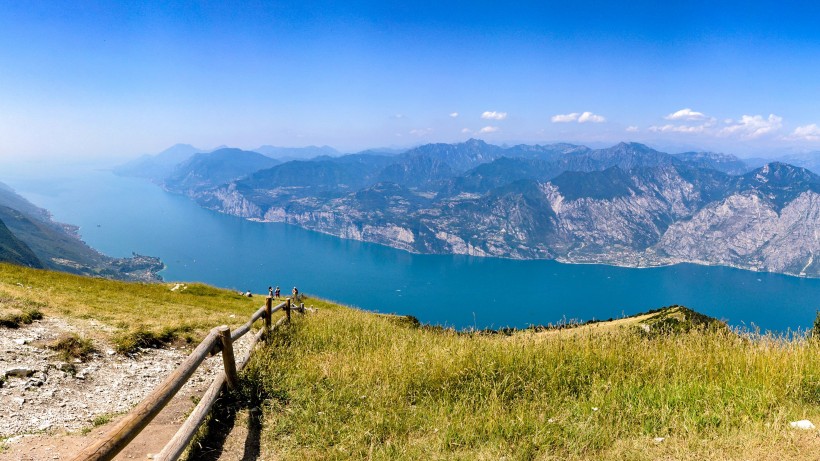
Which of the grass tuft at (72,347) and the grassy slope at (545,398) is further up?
the grassy slope at (545,398)

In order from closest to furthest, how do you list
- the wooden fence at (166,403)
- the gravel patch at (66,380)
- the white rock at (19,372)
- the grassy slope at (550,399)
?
the wooden fence at (166,403) → the grassy slope at (550,399) → the gravel patch at (66,380) → the white rock at (19,372)

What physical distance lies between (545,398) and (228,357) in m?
6.46

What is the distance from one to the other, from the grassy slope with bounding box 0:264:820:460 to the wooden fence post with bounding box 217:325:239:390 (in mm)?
455

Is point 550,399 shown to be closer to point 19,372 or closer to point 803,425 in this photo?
point 803,425

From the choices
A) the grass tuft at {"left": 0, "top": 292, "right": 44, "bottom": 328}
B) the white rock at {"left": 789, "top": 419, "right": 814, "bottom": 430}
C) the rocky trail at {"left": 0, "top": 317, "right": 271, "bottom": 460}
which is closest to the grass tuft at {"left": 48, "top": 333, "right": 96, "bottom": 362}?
the rocky trail at {"left": 0, "top": 317, "right": 271, "bottom": 460}

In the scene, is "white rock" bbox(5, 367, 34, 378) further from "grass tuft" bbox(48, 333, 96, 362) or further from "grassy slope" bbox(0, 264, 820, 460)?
"grassy slope" bbox(0, 264, 820, 460)

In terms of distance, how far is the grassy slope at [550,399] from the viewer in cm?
615

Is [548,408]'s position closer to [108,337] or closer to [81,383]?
[81,383]

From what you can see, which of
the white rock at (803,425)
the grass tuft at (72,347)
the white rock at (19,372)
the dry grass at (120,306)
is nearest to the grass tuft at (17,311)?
the dry grass at (120,306)

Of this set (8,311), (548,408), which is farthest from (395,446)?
(8,311)

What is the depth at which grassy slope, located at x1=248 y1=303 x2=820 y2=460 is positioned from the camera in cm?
615

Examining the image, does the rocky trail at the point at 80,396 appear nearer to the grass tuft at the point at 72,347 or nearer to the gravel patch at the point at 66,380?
the gravel patch at the point at 66,380

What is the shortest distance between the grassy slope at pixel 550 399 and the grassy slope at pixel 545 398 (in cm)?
3

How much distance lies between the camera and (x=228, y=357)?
8477 millimetres
